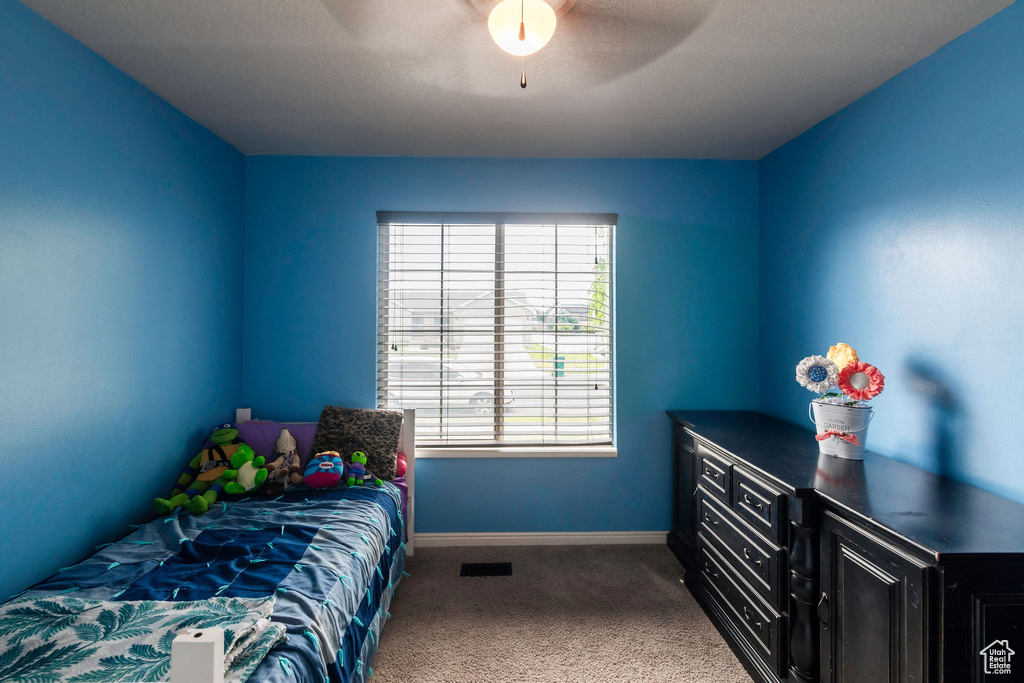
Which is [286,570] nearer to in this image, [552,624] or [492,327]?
[552,624]

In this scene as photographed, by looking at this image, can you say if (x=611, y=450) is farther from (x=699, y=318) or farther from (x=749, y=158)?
(x=749, y=158)

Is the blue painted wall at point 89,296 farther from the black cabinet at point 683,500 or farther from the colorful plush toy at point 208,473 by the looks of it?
the black cabinet at point 683,500

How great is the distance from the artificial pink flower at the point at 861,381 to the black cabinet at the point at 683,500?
94 centimetres

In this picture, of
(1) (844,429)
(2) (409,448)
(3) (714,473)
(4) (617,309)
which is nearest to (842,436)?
(1) (844,429)

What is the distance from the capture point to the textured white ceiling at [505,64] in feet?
5.63

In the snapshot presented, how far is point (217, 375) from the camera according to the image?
292 cm

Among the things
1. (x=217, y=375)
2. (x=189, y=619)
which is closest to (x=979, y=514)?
(x=189, y=619)

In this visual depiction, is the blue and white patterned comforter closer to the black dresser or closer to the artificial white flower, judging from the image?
the black dresser

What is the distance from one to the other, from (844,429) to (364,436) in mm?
2431

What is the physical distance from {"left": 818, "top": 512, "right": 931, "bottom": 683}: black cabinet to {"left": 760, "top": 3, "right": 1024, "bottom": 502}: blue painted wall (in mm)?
644

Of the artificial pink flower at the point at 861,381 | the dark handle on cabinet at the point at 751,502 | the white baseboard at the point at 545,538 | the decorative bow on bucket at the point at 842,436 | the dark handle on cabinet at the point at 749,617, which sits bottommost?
the white baseboard at the point at 545,538

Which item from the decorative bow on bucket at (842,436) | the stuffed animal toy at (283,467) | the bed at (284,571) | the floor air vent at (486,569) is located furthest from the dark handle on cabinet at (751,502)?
the stuffed animal toy at (283,467)

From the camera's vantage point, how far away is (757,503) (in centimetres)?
202

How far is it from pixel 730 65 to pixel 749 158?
135cm
